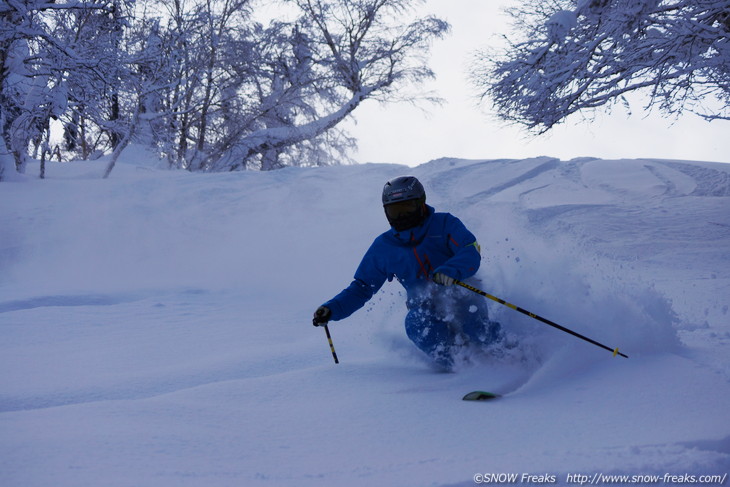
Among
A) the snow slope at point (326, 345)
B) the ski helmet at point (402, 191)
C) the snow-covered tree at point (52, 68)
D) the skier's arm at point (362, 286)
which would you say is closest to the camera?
the snow slope at point (326, 345)

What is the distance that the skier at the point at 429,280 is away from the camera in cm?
365

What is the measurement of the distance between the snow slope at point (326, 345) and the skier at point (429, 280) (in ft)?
0.54

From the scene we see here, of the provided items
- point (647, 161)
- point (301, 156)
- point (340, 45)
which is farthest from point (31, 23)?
point (301, 156)

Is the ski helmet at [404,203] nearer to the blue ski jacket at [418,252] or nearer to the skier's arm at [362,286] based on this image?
the blue ski jacket at [418,252]

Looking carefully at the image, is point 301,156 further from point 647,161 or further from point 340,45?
point 647,161

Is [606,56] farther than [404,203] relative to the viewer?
Yes

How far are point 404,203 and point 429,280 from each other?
524 millimetres

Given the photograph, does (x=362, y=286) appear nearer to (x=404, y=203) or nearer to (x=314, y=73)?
(x=404, y=203)

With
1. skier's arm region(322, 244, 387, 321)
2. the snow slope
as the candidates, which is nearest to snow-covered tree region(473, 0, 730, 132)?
the snow slope

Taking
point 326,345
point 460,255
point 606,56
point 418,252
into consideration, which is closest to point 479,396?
point 460,255

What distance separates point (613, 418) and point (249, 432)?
1.53 metres

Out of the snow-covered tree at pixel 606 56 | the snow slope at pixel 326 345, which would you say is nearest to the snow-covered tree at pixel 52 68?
the snow slope at pixel 326 345

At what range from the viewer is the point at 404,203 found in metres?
3.63

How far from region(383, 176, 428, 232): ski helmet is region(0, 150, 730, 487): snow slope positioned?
0.81 m
